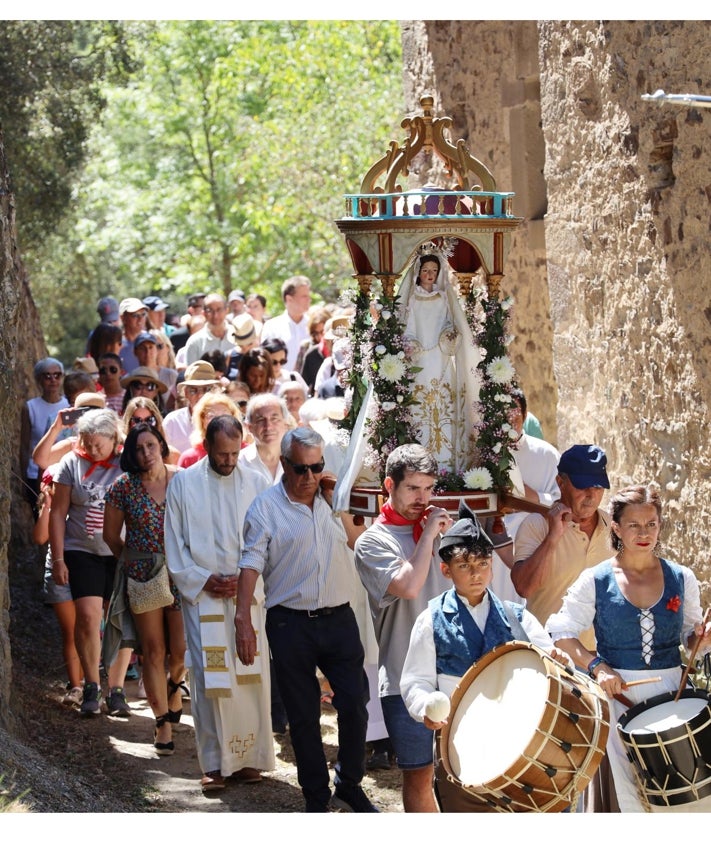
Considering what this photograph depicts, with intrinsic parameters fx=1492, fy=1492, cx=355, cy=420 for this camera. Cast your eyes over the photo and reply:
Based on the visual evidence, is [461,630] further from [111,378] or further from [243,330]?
[243,330]

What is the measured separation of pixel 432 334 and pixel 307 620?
1.81m

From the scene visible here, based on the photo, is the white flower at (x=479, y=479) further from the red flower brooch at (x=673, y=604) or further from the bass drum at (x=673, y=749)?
the bass drum at (x=673, y=749)

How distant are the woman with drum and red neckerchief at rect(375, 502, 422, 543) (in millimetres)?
947

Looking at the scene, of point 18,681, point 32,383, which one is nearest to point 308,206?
point 32,383

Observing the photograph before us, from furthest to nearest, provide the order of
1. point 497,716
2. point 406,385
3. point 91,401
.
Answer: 1. point 91,401
2. point 406,385
3. point 497,716

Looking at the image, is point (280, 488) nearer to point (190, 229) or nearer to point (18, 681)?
point (18, 681)

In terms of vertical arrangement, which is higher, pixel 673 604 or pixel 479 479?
pixel 479 479

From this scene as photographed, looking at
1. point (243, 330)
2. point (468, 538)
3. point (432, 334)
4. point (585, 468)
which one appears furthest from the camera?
point (243, 330)

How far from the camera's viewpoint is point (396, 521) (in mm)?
6926

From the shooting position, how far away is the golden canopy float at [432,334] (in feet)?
26.2

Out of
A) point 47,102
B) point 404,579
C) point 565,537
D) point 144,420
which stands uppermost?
point 47,102

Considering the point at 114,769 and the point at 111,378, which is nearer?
the point at 114,769

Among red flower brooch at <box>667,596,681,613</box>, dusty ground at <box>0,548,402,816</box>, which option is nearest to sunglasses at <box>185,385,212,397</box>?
dusty ground at <box>0,548,402,816</box>

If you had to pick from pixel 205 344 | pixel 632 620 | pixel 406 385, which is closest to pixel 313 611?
pixel 406 385
